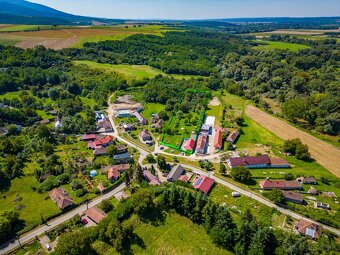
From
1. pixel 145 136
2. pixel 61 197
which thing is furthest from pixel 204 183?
pixel 61 197

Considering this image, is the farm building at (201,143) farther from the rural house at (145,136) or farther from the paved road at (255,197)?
the rural house at (145,136)

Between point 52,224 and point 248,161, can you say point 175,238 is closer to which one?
point 52,224

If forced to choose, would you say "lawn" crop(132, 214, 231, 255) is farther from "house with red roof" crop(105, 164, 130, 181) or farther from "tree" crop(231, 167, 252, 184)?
"tree" crop(231, 167, 252, 184)

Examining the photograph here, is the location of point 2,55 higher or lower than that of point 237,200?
higher

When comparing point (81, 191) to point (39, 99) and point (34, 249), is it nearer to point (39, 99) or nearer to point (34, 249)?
point (34, 249)

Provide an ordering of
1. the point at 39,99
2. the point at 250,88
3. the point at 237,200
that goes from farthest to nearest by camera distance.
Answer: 1. the point at 250,88
2. the point at 39,99
3. the point at 237,200

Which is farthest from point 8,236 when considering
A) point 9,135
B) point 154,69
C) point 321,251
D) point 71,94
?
point 154,69

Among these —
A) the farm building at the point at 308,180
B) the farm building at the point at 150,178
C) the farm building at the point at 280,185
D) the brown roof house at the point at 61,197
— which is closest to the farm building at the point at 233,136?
the farm building at the point at 280,185

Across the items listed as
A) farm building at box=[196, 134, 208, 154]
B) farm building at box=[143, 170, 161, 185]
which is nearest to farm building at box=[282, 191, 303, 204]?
farm building at box=[196, 134, 208, 154]
